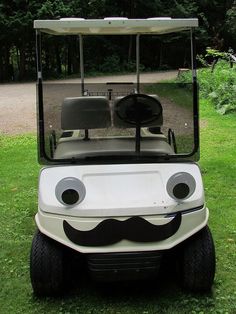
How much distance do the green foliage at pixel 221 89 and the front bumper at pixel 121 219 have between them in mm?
6876

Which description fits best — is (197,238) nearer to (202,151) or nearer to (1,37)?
(202,151)

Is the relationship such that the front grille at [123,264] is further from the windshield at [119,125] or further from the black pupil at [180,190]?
the windshield at [119,125]

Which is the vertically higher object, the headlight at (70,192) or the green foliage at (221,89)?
the headlight at (70,192)

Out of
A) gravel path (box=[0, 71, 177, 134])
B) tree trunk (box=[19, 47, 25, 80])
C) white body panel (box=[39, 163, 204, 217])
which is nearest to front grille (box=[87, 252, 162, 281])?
white body panel (box=[39, 163, 204, 217])

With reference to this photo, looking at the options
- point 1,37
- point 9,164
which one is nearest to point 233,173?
point 9,164

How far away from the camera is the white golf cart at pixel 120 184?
3102mm

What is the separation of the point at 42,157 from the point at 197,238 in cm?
114

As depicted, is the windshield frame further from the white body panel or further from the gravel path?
the gravel path

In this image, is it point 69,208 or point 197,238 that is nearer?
point 69,208

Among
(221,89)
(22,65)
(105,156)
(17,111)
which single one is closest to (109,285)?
(105,156)

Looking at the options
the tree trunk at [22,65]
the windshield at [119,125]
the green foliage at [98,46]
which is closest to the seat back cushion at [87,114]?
the windshield at [119,125]

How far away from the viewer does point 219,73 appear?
39.8ft

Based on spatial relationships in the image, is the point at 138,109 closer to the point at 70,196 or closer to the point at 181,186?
the point at 181,186

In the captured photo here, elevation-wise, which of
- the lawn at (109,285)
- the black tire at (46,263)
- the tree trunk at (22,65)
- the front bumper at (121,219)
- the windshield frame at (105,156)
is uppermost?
the windshield frame at (105,156)
